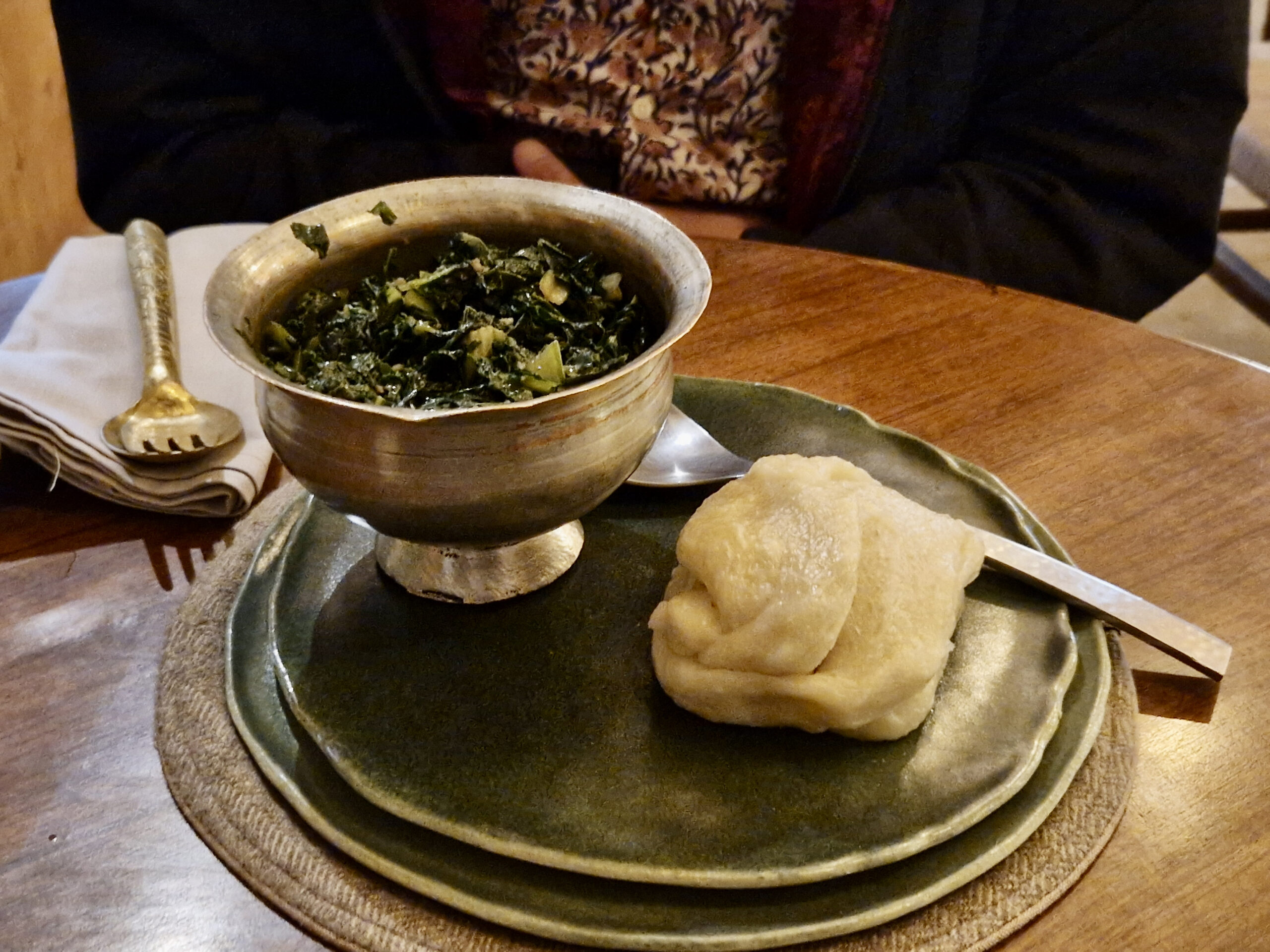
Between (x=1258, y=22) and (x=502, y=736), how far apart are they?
5929 millimetres

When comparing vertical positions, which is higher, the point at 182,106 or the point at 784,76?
the point at 784,76

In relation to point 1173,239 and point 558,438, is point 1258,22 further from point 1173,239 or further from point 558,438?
point 558,438

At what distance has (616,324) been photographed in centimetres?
105

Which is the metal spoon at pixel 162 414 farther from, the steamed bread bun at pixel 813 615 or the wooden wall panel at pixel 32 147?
the wooden wall panel at pixel 32 147

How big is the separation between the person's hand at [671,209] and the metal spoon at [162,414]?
977 mm

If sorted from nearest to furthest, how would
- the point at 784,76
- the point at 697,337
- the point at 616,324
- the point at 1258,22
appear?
1. the point at 616,324
2. the point at 697,337
3. the point at 784,76
4. the point at 1258,22


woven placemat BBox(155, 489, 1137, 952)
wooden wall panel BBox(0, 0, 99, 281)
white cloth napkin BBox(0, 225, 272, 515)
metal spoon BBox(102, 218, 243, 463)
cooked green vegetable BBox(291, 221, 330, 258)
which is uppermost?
cooked green vegetable BBox(291, 221, 330, 258)

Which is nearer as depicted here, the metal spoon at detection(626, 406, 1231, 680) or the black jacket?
the metal spoon at detection(626, 406, 1231, 680)

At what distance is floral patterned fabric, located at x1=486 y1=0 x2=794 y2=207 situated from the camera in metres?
2.12

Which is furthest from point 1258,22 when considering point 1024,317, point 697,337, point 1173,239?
point 697,337

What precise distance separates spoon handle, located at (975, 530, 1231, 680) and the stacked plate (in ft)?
0.07

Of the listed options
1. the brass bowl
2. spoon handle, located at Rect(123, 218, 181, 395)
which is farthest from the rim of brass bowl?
spoon handle, located at Rect(123, 218, 181, 395)

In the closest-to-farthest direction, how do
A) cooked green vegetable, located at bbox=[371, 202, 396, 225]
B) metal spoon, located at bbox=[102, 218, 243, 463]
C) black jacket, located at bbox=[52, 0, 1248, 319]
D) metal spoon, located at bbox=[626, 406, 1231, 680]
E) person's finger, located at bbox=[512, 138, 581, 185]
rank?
metal spoon, located at bbox=[626, 406, 1231, 680]
cooked green vegetable, located at bbox=[371, 202, 396, 225]
metal spoon, located at bbox=[102, 218, 243, 463]
black jacket, located at bbox=[52, 0, 1248, 319]
person's finger, located at bbox=[512, 138, 581, 185]

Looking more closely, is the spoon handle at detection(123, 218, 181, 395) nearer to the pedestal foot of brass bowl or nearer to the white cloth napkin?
the white cloth napkin
